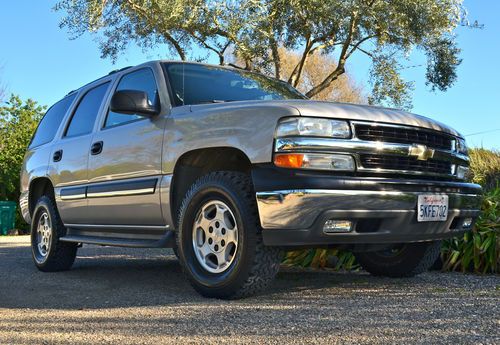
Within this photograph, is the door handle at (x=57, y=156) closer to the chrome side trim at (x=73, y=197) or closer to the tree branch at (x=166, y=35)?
the chrome side trim at (x=73, y=197)

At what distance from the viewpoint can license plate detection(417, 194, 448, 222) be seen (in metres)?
3.83

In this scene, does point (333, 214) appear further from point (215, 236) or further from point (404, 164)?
point (215, 236)

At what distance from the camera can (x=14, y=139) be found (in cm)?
1638

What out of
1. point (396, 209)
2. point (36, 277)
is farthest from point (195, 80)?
point (36, 277)

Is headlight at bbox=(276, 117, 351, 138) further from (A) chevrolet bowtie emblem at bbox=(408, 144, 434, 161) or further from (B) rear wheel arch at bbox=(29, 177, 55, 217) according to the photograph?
(B) rear wheel arch at bbox=(29, 177, 55, 217)

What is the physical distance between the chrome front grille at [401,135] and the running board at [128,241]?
1672 mm

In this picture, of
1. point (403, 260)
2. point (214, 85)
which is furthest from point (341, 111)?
point (403, 260)

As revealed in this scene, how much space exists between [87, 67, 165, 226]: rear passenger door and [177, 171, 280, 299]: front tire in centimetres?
54

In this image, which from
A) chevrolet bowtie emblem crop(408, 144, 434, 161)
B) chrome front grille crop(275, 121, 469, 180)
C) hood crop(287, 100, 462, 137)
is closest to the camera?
chrome front grille crop(275, 121, 469, 180)

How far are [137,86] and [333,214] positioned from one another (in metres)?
2.53

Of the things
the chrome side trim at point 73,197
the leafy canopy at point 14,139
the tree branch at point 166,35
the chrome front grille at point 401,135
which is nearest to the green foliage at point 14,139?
the leafy canopy at point 14,139

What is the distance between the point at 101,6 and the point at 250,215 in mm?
13196

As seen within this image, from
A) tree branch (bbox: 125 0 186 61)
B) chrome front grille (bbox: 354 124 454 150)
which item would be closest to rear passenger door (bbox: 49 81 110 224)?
chrome front grille (bbox: 354 124 454 150)

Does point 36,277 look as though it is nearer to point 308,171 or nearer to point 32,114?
point 308,171
